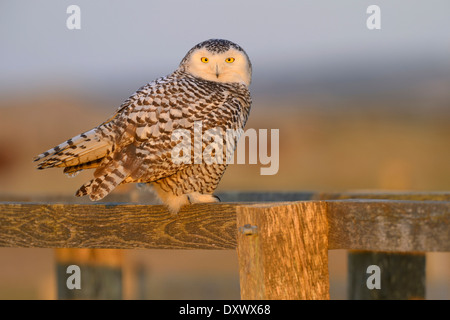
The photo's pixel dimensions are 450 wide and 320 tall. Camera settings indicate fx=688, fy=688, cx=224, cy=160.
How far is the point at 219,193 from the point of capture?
5734 mm

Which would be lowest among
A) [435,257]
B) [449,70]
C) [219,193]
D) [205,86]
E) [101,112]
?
[435,257]

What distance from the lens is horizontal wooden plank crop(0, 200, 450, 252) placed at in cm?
298

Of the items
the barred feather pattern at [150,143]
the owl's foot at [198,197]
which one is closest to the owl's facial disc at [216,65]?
the barred feather pattern at [150,143]

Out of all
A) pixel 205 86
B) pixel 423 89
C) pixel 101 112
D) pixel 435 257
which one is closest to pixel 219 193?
pixel 205 86

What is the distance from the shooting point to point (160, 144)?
4.14m

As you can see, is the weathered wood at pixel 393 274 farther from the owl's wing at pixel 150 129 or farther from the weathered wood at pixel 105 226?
the weathered wood at pixel 105 226

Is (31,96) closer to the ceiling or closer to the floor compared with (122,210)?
closer to the ceiling

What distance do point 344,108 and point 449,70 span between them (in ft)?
48.7

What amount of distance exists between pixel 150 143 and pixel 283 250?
1389mm

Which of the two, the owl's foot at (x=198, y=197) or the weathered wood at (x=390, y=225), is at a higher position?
the owl's foot at (x=198, y=197)

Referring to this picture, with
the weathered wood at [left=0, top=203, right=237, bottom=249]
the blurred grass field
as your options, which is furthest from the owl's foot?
the blurred grass field

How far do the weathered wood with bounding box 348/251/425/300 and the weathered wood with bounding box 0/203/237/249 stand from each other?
2155 mm

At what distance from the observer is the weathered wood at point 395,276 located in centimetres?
515
